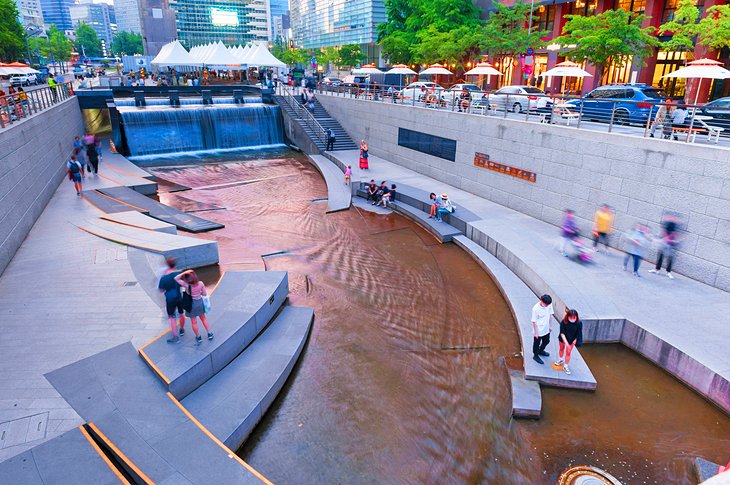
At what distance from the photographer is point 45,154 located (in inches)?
682

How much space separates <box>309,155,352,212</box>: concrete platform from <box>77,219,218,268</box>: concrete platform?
648 cm

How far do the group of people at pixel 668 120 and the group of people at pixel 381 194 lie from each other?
9293 millimetres

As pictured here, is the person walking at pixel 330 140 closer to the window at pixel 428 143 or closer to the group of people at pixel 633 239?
the window at pixel 428 143

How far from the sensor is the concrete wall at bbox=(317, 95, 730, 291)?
439 inches

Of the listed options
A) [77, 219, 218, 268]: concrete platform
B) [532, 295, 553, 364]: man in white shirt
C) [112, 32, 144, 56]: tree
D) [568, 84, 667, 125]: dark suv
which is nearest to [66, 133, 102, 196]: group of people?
[77, 219, 218, 268]: concrete platform

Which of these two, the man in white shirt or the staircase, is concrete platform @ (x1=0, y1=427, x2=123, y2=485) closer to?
the man in white shirt

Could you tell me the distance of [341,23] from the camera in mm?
126500

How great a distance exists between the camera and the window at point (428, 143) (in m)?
20.8

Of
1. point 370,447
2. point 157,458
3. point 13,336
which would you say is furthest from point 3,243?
point 370,447

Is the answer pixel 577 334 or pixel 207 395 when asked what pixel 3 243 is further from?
pixel 577 334

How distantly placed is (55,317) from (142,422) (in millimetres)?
4113

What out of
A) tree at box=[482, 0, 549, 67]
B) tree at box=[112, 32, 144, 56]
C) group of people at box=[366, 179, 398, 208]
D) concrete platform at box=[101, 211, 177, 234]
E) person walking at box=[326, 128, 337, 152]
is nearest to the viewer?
concrete platform at box=[101, 211, 177, 234]

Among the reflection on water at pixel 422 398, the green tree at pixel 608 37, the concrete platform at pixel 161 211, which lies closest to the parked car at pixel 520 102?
the green tree at pixel 608 37

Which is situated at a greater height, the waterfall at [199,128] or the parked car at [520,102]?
the parked car at [520,102]
